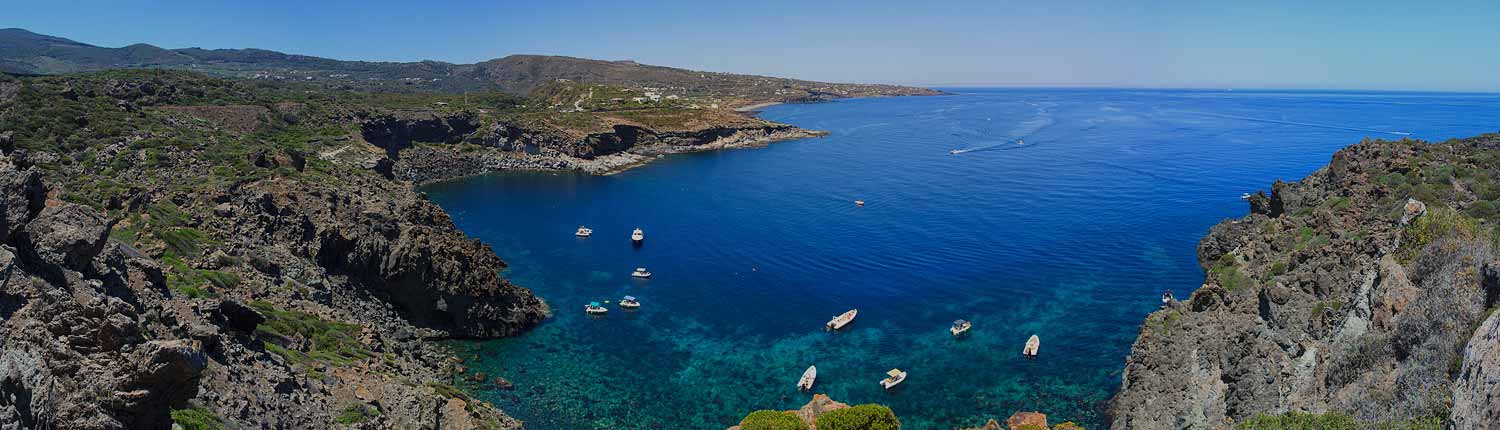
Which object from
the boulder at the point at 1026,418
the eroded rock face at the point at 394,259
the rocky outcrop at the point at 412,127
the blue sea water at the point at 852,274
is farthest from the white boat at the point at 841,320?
the rocky outcrop at the point at 412,127

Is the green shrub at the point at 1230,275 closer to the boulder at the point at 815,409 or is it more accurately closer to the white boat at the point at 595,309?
the boulder at the point at 815,409

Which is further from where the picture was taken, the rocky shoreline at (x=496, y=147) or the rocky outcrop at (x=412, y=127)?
the rocky shoreline at (x=496, y=147)

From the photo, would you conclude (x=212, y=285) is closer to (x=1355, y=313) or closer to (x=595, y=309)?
(x=595, y=309)

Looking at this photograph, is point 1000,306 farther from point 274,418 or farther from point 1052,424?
point 274,418

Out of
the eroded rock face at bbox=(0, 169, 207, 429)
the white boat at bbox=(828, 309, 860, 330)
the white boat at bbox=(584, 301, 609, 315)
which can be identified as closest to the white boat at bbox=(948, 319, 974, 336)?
the white boat at bbox=(828, 309, 860, 330)

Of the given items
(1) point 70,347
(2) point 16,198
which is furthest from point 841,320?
(2) point 16,198

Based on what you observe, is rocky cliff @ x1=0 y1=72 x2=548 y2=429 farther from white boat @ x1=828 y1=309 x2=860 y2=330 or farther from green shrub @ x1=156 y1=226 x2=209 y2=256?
white boat @ x1=828 y1=309 x2=860 y2=330

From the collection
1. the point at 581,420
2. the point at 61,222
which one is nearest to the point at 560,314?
the point at 581,420
